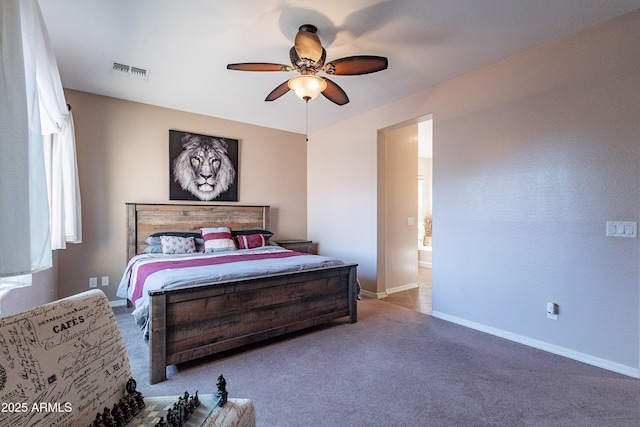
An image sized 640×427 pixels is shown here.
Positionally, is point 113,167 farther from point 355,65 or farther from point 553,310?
point 553,310

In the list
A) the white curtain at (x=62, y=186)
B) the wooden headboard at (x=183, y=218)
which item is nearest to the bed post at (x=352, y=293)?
the wooden headboard at (x=183, y=218)

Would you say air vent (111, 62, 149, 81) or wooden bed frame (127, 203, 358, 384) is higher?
air vent (111, 62, 149, 81)

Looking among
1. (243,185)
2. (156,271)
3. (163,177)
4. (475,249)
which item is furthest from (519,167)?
(163,177)

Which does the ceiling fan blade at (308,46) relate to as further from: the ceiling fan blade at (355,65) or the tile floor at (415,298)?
the tile floor at (415,298)

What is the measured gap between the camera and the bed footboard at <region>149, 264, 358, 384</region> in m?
2.09

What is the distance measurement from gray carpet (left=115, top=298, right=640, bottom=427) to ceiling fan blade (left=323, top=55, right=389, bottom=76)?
2.34 m

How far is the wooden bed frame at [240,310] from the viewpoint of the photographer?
208 centimetres

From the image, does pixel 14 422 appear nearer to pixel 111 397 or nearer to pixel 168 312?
pixel 111 397

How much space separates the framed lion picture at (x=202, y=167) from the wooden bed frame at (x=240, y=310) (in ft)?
7.80

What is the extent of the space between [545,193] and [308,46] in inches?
94.0

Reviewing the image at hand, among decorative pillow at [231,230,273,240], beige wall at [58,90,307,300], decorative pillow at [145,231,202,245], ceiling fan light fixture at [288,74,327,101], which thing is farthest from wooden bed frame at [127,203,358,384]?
beige wall at [58,90,307,300]

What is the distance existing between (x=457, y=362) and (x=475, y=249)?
1.23 metres

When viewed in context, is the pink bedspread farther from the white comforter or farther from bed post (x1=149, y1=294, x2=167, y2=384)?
bed post (x1=149, y1=294, x2=167, y2=384)

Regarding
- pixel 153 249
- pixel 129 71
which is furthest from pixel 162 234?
pixel 129 71
